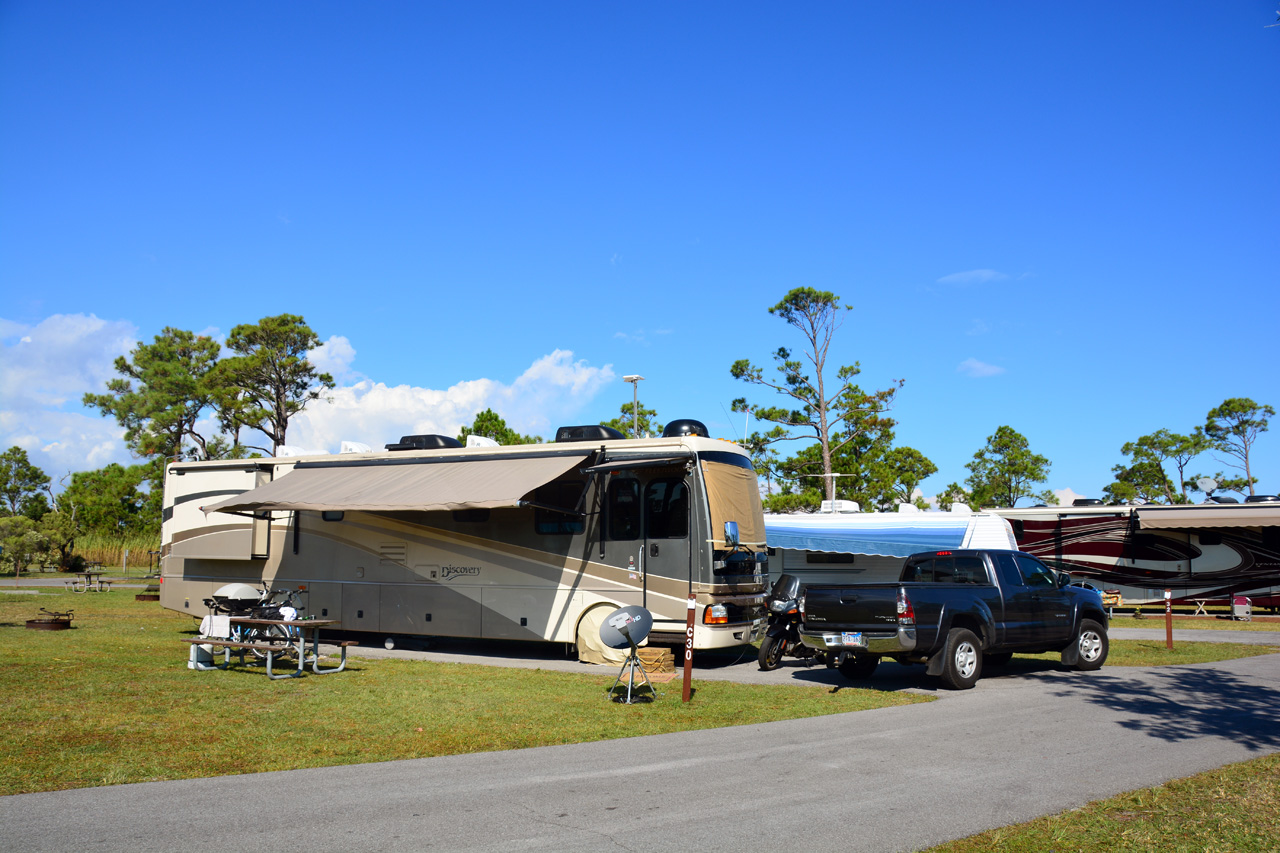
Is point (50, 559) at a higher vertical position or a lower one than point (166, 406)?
lower

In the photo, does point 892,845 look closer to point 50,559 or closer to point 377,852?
point 377,852

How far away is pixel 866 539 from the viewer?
21.1 meters

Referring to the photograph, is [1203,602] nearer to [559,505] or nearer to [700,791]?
[559,505]

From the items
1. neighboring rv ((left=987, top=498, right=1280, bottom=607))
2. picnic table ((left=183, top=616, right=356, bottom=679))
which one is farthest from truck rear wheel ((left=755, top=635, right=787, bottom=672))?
neighboring rv ((left=987, top=498, right=1280, bottom=607))

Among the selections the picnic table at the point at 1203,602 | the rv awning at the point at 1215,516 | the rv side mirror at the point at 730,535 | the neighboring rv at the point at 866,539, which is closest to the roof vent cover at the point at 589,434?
the rv side mirror at the point at 730,535

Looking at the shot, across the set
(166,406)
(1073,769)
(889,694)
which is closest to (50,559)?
(166,406)

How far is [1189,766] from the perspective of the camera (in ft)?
23.7

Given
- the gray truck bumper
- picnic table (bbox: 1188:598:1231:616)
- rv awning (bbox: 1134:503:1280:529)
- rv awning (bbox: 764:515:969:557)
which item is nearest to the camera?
the gray truck bumper

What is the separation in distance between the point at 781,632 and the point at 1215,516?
15335 millimetres

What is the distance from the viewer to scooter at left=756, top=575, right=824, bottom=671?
13867 millimetres

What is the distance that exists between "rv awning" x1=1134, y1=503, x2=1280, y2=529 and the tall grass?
4233 centimetres

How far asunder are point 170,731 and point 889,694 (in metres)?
7.66

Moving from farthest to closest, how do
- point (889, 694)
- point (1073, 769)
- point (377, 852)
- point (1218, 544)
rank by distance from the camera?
point (1218, 544) → point (889, 694) → point (1073, 769) → point (377, 852)

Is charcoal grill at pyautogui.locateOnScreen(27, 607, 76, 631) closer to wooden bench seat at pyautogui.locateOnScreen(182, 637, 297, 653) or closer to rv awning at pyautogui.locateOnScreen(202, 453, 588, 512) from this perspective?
rv awning at pyautogui.locateOnScreen(202, 453, 588, 512)
